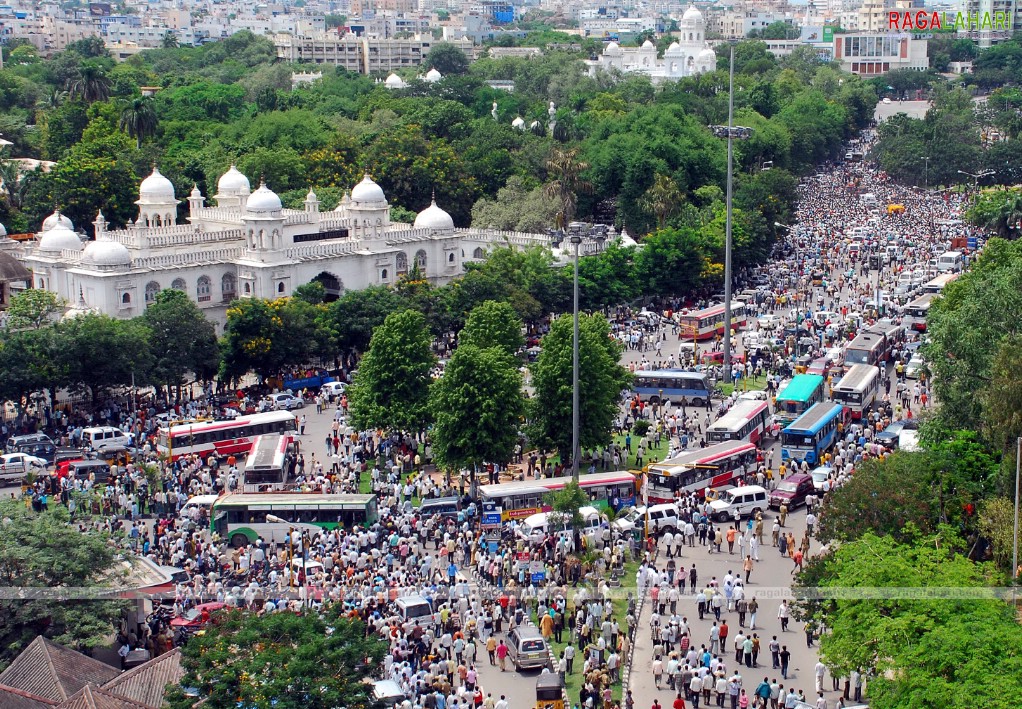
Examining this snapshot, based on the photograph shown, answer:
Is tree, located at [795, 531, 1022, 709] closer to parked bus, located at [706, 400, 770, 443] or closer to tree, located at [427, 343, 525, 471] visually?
tree, located at [427, 343, 525, 471]

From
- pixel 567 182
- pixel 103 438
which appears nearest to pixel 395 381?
pixel 103 438

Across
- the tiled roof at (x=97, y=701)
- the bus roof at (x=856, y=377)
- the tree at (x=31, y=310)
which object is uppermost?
the tree at (x=31, y=310)

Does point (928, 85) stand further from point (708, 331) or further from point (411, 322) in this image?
point (411, 322)

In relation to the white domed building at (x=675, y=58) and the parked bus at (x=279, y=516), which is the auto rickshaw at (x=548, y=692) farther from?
the white domed building at (x=675, y=58)

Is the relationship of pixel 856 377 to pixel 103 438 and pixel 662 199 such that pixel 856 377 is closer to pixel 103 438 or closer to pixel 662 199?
pixel 103 438

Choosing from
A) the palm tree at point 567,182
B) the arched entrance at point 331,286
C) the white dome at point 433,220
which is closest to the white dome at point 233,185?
the arched entrance at point 331,286
